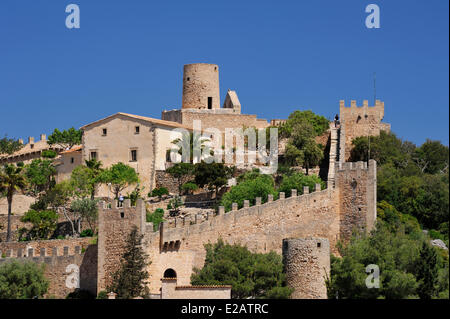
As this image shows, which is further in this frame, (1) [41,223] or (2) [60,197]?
(2) [60,197]

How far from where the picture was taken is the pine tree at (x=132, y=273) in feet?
156

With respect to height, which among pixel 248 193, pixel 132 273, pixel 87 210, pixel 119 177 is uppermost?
pixel 119 177

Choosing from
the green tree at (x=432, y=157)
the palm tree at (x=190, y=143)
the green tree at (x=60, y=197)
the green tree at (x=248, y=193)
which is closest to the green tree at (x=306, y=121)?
the palm tree at (x=190, y=143)

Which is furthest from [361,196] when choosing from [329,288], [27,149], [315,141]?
[27,149]

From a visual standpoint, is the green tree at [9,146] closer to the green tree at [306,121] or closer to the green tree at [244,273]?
the green tree at [306,121]

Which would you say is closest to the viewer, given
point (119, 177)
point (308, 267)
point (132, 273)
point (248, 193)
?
point (308, 267)

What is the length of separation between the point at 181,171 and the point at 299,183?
8844mm

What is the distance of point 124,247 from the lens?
1937 inches

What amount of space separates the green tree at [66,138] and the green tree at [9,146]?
502 cm

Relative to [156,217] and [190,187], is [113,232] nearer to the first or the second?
[156,217]

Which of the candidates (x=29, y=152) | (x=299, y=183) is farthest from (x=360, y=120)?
(x=29, y=152)

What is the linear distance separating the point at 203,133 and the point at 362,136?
977 centimetres

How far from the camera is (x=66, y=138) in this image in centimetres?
8081

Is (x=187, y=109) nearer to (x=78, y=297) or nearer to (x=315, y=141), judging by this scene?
(x=315, y=141)
